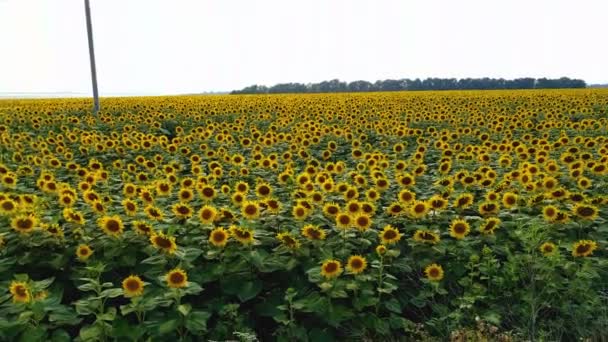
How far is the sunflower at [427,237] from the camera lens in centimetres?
429

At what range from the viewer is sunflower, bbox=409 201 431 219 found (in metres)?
4.77

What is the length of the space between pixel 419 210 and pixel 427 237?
52 centimetres

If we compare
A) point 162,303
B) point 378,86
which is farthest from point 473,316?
point 378,86

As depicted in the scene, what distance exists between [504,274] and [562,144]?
5443 mm

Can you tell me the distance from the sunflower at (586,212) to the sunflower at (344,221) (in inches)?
88.2

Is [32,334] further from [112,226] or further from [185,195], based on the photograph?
[185,195]

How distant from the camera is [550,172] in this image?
6.34 meters

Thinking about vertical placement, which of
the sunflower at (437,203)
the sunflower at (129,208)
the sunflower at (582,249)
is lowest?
the sunflower at (582,249)

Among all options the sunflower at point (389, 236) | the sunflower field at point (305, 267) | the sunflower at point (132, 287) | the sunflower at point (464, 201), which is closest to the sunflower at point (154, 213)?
the sunflower field at point (305, 267)

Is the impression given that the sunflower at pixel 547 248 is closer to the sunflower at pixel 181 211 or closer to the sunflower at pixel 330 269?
the sunflower at pixel 330 269

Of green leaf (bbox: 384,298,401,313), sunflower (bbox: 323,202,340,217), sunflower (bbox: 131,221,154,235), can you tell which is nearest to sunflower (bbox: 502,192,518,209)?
sunflower (bbox: 323,202,340,217)

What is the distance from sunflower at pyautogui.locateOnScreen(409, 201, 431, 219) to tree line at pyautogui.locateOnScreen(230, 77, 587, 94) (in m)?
64.0

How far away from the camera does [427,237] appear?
4.31 m

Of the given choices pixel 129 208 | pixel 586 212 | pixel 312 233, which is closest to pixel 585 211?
pixel 586 212
